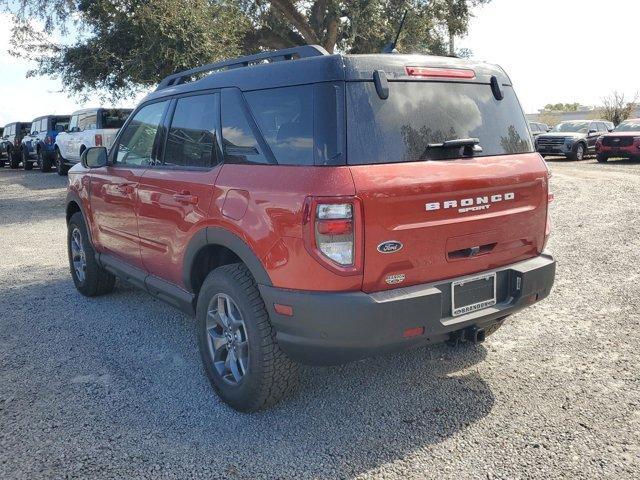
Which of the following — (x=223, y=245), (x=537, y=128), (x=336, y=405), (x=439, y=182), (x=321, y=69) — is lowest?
(x=336, y=405)

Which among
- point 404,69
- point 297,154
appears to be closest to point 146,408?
point 297,154

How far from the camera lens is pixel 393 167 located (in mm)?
2859

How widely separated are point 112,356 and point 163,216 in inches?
45.1

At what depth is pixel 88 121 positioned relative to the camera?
1614 centimetres

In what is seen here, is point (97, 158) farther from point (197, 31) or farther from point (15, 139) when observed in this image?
point (15, 139)

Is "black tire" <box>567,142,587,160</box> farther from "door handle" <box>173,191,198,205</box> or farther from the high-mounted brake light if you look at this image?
"door handle" <box>173,191,198,205</box>

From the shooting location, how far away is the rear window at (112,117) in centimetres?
1541

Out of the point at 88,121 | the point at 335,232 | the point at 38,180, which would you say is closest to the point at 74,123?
the point at 88,121

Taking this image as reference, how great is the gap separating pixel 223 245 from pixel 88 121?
14615 mm

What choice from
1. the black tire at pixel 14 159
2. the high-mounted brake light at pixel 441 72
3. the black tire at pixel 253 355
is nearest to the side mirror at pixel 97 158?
the black tire at pixel 253 355

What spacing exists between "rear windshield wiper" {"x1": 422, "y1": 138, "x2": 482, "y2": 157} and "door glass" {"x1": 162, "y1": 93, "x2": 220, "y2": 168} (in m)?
1.31

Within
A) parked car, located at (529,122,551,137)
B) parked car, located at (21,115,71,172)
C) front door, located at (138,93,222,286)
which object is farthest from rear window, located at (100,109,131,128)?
parked car, located at (529,122,551,137)

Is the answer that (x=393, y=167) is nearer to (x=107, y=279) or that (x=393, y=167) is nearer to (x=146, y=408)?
(x=146, y=408)

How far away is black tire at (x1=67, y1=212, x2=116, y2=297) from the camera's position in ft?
17.9
